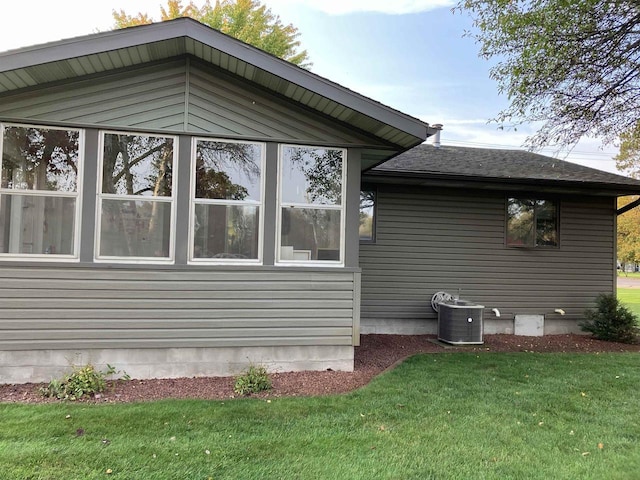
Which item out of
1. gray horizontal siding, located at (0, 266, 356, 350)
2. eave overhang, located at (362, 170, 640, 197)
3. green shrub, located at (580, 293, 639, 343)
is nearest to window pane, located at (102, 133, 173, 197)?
gray horizontal siding, located at (0, 266, 356, 350)

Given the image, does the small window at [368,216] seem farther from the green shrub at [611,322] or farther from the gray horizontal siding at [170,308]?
the green shrub at [611,322]

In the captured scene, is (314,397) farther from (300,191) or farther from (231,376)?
(300,191)

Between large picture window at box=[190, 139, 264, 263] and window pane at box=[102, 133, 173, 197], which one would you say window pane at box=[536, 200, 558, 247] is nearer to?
large picture window at box=[190, 139, 264, 263]

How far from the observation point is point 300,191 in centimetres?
538

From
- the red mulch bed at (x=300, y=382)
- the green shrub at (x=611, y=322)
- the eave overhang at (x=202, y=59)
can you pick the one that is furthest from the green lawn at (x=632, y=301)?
the eave overhang at (x=202, y=59)

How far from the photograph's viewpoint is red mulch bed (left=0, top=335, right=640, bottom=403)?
4410 mm

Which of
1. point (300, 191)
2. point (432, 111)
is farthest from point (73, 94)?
point (432, 111)

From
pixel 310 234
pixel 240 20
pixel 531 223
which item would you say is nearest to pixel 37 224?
pixel 310 234

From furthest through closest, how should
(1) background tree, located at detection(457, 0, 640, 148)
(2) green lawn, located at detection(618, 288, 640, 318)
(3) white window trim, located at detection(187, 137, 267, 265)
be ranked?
(2) green lawn, located at detection(618, 288, 640, 318)
(1) background tree, located at detection(457, 0, 640, 148)
(3) white window trim, located at detection(187, 137, 267, 265)

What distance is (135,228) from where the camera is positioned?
496 centimetres

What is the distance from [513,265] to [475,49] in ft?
14.0

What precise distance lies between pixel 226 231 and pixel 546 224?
672cm

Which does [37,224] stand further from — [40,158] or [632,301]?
[632,301]

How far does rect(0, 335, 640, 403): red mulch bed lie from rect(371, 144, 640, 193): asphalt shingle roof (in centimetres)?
303
